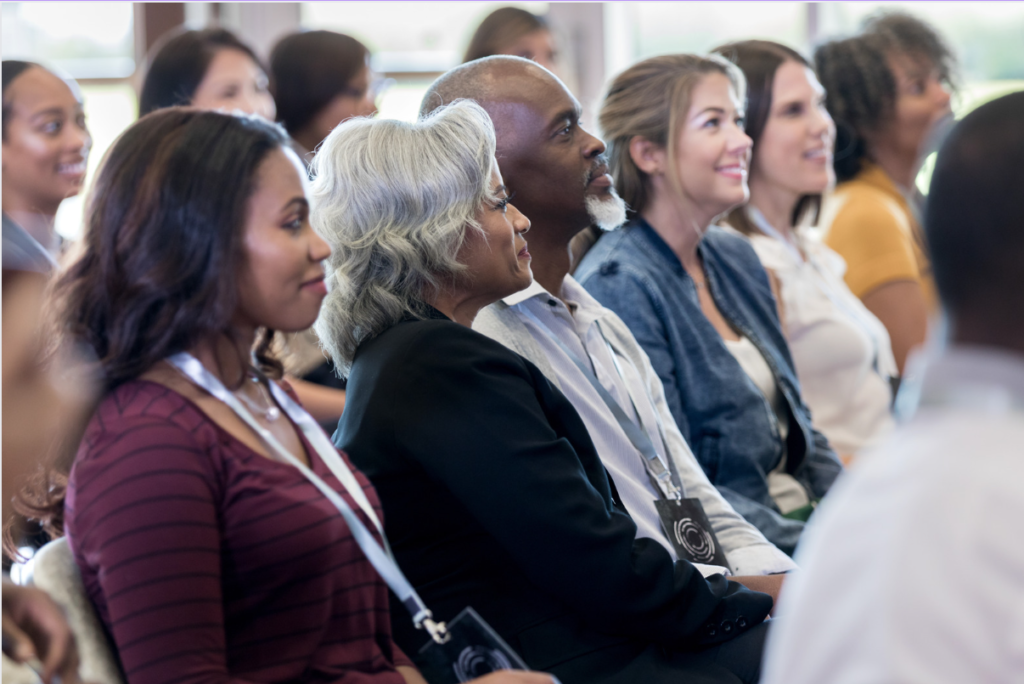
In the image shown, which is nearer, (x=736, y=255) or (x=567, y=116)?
(x=567, y=116)

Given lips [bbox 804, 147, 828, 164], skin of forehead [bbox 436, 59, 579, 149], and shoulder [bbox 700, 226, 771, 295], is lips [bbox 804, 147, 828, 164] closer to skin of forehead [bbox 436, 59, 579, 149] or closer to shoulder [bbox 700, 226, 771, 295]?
shoulder [bbox 700, 226, 771, 295]

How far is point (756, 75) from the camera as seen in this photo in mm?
2891

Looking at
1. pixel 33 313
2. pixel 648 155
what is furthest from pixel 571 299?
pixel 33 313

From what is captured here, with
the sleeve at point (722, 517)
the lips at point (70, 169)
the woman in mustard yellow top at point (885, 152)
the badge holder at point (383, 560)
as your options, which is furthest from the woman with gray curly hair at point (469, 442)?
the woman in mustard yellow top at point (885, 152)

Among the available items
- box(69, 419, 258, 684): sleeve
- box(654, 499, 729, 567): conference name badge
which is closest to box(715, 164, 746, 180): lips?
box(654, 499, 729, 567): conference name badge

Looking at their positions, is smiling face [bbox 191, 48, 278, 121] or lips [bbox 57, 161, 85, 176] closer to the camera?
lips [bbox 57, 161, 85, 176]

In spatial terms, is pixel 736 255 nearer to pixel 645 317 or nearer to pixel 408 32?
pixel 645 317

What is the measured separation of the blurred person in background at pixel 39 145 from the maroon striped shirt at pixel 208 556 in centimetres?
139

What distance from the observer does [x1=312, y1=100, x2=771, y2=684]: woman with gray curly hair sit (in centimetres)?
137

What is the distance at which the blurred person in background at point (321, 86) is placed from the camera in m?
3.10

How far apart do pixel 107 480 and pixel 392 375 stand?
16.9 inches

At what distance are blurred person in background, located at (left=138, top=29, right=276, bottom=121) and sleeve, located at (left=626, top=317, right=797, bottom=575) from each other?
149 centimetres

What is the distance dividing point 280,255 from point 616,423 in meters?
0.79

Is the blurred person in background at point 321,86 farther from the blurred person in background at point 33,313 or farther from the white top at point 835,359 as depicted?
the white top at point 835,359
